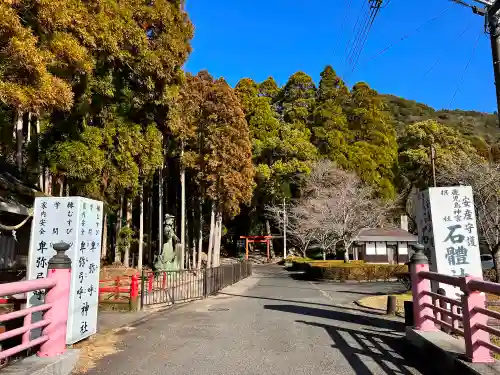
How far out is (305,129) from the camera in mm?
35781

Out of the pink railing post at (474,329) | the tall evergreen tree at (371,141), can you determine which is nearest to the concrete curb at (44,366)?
A: the pink railing post at (474,329)

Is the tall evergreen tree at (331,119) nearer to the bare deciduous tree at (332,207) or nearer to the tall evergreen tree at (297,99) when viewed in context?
the tall evergreen tree at (297,99)

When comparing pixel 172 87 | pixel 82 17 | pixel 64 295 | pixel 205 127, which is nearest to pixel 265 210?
pixel 205 127

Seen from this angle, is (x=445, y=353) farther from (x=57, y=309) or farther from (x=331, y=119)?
(x=331, y=119)

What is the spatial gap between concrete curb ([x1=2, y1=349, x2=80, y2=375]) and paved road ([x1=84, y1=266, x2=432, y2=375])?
461 mm

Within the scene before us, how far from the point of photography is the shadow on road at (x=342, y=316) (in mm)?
7391

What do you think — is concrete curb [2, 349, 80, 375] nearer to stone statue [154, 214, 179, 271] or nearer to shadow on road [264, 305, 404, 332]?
shadow on road [264, 305, 404, 332]

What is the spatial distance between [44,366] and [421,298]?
4.70 meters

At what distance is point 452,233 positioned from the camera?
6461 millimetres

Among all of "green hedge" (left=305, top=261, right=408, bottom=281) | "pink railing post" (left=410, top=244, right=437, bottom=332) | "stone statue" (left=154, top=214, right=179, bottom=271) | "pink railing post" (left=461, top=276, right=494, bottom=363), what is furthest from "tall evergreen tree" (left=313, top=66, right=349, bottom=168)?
"pink railing post" (left=461, top=276, right=494, bottom=363)

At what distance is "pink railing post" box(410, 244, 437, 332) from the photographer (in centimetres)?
548

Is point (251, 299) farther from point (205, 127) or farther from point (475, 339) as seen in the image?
point (205, 127)

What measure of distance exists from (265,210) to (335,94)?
505 inches

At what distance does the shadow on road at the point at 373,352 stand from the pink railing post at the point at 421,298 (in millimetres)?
410
